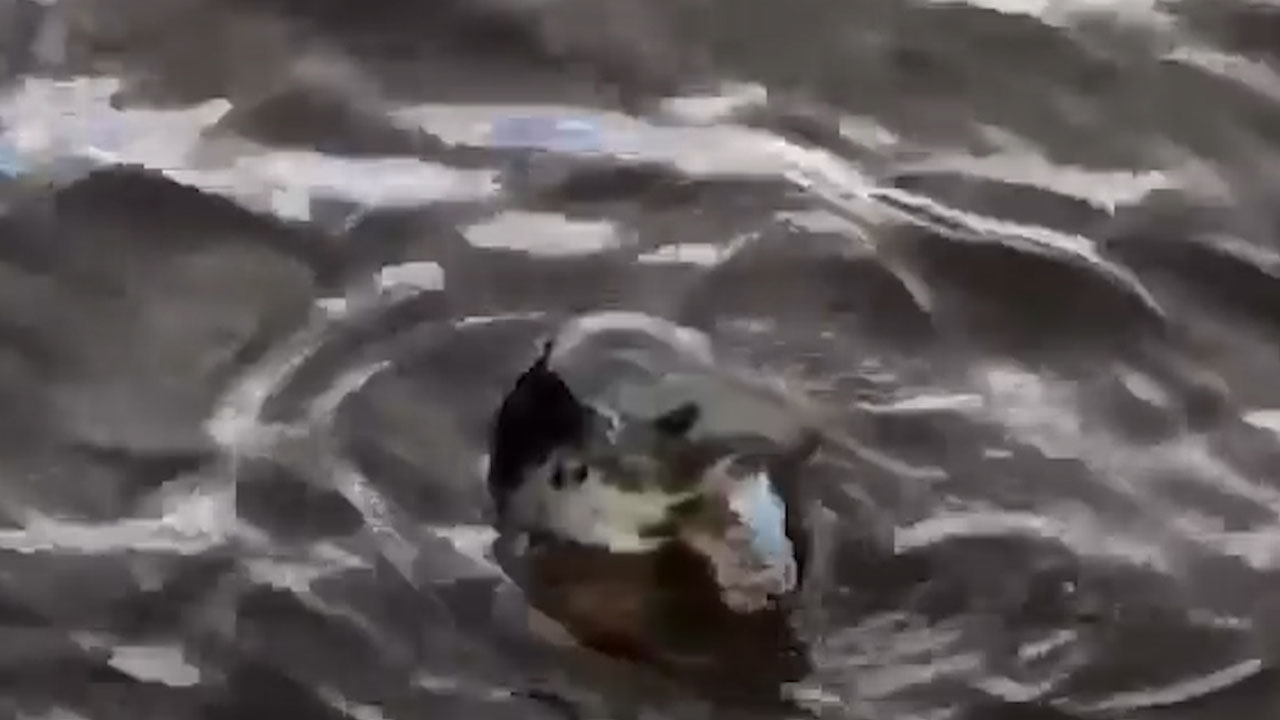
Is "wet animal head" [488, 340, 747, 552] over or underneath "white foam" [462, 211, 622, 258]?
underneath

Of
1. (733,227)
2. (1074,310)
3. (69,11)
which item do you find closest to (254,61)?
(69,11)

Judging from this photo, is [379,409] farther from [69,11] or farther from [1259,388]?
[1259,388]

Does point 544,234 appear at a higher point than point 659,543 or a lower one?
higher

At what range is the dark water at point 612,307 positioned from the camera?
49cm

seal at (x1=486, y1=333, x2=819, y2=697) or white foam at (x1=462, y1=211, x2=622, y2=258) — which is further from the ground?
white foam at (x1=462, y1=211, x2=622, y2=258)

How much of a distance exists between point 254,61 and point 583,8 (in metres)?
0.11

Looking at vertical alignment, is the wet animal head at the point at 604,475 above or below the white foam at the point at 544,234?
below

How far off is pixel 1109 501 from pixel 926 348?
0.25 ft

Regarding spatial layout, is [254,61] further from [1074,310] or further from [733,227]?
[1074,310]

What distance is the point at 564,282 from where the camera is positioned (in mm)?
514

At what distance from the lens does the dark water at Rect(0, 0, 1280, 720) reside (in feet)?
1.62

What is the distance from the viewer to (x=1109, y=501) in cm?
51

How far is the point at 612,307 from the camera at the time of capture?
51 centimetres

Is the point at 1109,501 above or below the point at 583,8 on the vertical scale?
below
